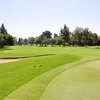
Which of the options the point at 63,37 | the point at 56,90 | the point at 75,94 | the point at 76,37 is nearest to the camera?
the point at 75,94

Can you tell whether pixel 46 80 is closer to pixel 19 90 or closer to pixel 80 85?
pixel 80 85

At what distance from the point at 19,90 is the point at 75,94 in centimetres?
284

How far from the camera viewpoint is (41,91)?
1240 cm

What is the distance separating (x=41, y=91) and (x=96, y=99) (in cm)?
284

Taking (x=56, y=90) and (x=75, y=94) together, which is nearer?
(x=75, y=94)

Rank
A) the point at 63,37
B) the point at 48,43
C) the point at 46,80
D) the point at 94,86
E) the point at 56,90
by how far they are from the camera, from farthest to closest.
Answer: the point at 48,43
the point at 63,37
the point at 46,80
the point at 94,86
the point at 56,90

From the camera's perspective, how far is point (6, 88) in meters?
13.0

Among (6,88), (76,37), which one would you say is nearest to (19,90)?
(6,88)

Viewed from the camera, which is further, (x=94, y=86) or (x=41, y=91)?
(x=94, y=86)

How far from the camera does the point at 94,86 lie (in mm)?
14461

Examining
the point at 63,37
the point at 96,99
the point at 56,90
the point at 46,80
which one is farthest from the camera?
the point at 63,37

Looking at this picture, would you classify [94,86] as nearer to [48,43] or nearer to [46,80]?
[46,80]

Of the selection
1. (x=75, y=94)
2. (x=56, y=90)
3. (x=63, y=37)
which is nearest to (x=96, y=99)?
(x=75, y=94)

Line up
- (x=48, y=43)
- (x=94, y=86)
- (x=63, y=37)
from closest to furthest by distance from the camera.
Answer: (x=94, y=86), (x=63, y=37), (x=48, y=43)
